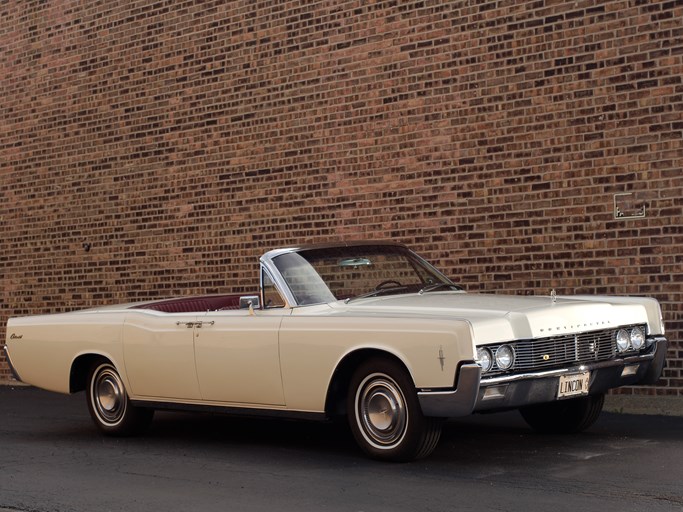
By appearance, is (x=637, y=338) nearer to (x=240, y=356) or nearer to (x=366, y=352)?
(x=366, y=352)

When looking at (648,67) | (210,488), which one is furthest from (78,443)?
(648,67)

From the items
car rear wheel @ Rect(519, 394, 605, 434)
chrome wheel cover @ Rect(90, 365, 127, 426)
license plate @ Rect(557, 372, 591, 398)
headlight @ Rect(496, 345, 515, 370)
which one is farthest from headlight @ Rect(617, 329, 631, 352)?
chrome wheel cover @ Rect(90, 365, 127, 426)

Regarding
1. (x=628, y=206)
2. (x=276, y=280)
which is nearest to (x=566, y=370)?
(x=276, y=280)

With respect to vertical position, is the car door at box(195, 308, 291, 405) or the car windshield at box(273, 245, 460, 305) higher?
the car windshield at box(273, 245, 460, 305)

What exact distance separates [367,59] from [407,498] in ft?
21.7

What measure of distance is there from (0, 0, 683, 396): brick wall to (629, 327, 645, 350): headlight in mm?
1990

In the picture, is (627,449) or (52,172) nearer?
(627,449)

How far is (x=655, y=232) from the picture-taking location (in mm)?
9656

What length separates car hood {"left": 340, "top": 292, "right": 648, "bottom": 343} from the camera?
22.4 ft

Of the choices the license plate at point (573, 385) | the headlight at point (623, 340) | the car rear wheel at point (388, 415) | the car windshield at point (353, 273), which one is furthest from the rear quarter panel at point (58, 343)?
the headlight at point (623, 340)

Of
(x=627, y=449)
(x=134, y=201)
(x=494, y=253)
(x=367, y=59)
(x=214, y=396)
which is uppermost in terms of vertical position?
(x=367, y=59)

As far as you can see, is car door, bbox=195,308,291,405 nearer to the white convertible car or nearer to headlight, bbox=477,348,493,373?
the white convertible car

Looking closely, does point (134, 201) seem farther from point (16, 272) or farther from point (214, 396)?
point (214, 396)

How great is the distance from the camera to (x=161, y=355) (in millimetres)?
8469
